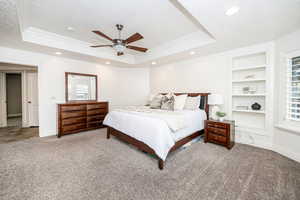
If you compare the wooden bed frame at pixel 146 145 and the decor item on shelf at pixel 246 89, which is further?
the decor item on shelf at pixel 246 89

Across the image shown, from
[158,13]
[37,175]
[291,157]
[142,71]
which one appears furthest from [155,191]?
[142,71]

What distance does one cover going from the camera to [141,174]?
6.39 ft

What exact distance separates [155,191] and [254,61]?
375 cm

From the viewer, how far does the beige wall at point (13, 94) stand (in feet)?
22.4

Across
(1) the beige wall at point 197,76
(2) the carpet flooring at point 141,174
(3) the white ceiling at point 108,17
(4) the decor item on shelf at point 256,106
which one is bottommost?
(2) the carpet flooring at point 141,174

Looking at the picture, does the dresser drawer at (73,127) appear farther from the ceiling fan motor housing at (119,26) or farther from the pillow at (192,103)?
the pillow at (192,103)

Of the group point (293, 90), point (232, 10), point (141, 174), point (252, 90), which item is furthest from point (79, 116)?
point (293, 90)

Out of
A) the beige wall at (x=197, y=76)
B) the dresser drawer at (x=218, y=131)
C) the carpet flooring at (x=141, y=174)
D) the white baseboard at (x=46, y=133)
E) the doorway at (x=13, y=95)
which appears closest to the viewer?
the carpet flooring at (x=141, y=174)

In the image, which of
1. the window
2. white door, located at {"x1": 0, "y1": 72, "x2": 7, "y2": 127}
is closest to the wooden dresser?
white door, located at {"x1": 0, "y1": 72, "x2": 7, "y2": 127}

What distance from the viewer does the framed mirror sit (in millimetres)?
4141

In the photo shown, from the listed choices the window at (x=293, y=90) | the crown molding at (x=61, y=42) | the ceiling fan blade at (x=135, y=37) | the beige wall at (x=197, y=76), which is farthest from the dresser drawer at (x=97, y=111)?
the window at (x=293, y=90)

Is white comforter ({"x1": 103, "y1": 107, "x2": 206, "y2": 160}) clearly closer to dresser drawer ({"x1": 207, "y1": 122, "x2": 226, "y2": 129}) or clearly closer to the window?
dresser drawer ({"x1": 207, "y1": 122, "x2": 226, "y2": 129})

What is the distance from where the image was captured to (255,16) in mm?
1995

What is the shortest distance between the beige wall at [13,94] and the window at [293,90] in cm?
1116
